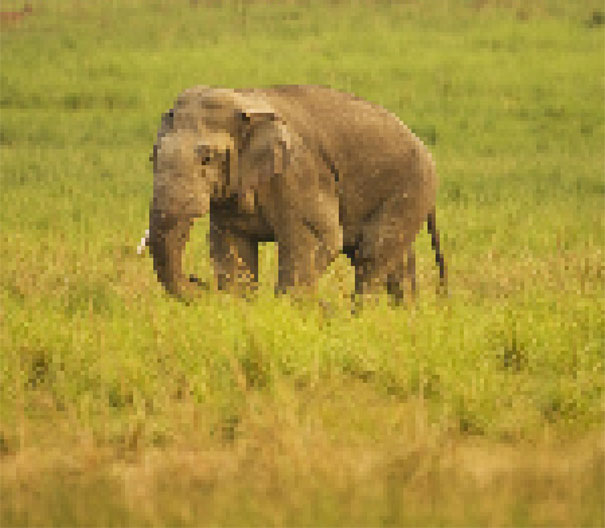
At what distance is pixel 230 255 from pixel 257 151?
2.26ft

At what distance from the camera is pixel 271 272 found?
1134 centimetres

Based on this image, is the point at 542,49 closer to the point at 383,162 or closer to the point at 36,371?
the point at 383,162

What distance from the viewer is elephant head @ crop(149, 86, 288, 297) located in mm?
8211

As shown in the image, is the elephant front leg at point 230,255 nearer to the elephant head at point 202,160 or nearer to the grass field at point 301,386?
the elephant head at point 202,160

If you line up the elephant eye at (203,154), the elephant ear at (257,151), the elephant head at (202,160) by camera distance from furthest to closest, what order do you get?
the elephant ear at (257,151) < the elephant eye at (203,154) < the elephant head at (202,160)

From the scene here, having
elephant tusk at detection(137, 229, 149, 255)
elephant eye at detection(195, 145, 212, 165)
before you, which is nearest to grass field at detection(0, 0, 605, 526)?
elephant tusk at detection(137, 229, 149, 255)

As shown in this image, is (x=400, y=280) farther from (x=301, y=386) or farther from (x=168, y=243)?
(x=301, y=386)

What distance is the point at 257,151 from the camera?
8922 mm

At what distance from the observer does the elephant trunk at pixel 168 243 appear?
8.17 metres

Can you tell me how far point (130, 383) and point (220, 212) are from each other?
91.2 inches

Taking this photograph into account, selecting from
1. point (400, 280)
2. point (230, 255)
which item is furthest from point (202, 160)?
point (400, 280)

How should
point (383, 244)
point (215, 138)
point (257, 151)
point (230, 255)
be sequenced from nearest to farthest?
1. point (215, 138)
2. point (257, 151)
3. point (230, 255)
4. point (383, 244)

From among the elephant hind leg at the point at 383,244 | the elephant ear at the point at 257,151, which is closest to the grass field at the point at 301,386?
the elephant hind leg at the point at 383,244

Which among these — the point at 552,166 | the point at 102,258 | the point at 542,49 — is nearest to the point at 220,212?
the point at 102,258
